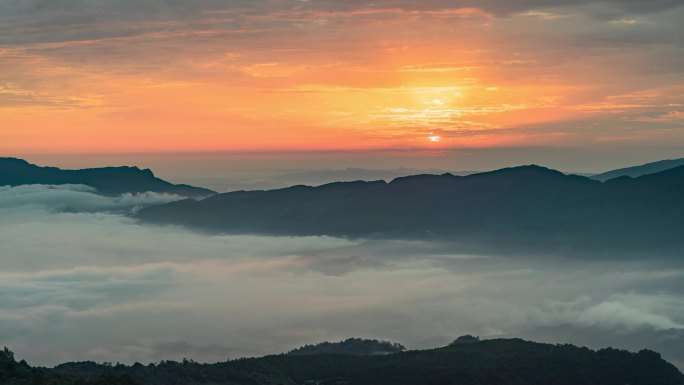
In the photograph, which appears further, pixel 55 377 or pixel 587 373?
pixel 587 373

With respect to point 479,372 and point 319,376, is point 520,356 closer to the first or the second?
point 479,372

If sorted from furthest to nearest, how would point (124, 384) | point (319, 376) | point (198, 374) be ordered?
point (319, 376) < point (198, 374) < point (124, 384)

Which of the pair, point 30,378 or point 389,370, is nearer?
point 30,378

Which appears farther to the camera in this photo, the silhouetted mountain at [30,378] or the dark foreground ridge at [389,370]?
the dark foreground ridge at [389,370]

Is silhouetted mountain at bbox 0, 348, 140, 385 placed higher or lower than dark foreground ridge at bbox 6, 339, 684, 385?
higher

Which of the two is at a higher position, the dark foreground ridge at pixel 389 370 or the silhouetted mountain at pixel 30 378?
the silhouetted mountain at pixel 30 378

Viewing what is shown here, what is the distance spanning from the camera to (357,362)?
184 metres

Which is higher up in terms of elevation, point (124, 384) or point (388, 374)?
point (124, 384)

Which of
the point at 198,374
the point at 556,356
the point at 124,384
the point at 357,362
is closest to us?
the point at 124,384

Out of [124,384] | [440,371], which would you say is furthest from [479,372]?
[124,384]

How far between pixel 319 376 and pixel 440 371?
24420mm

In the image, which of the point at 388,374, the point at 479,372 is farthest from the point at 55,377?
the point at 479,372

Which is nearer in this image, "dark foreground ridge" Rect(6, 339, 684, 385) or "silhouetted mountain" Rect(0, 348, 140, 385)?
"silhouetted mountain" Rect(0, 348, 140, 385)

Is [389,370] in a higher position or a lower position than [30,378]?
lower
